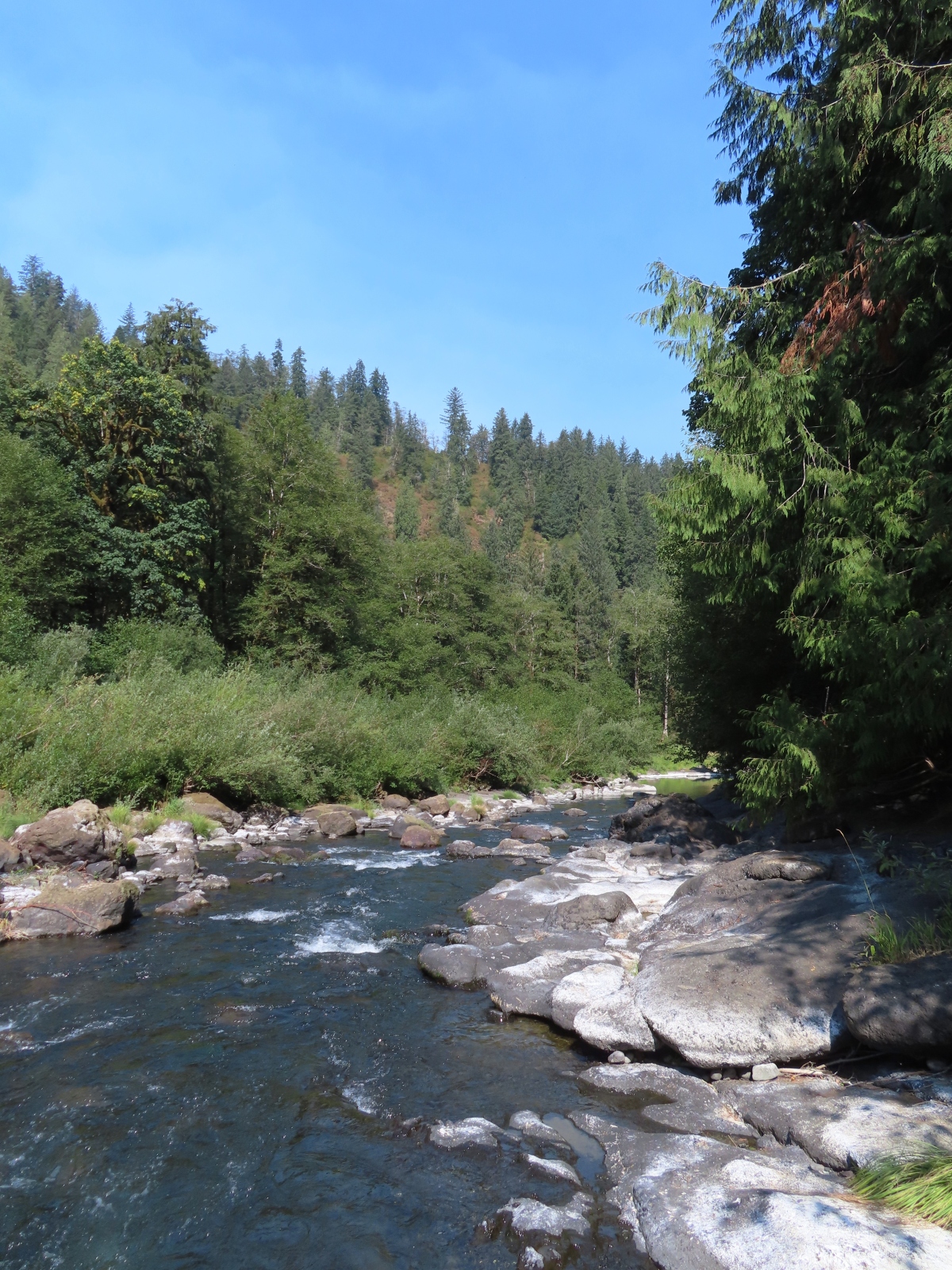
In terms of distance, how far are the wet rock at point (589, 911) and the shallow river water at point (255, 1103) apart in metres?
2.01

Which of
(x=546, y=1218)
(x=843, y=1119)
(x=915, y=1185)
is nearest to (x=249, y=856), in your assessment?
(x=546, y=1218)

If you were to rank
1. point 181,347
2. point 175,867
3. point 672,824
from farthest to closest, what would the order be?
point 181,347 < point 672,824 < point 175,867

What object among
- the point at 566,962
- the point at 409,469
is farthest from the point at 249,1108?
the point at 409,469

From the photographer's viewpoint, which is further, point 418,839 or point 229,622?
point 229,622

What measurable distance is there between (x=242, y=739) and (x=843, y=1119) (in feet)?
55.5

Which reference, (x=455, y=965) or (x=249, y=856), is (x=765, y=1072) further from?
(x=249, y=856)

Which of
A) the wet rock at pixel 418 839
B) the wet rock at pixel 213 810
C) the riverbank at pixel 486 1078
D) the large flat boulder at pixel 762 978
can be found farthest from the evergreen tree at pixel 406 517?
the large flat boulder at pixel 762 978

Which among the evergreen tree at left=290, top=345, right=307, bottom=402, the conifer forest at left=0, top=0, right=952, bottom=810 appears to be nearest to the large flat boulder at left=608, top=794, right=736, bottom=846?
the conifer forest at left=0, top=0, right=952, bottom=810

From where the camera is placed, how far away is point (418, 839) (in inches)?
739

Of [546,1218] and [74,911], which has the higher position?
[74,911]

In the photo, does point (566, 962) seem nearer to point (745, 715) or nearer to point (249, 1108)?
point (249, 1108)

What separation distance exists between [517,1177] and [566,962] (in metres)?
3.75

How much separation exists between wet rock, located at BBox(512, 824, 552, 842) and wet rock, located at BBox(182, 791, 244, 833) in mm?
7209

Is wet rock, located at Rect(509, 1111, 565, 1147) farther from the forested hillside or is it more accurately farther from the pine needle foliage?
the forested hillside
